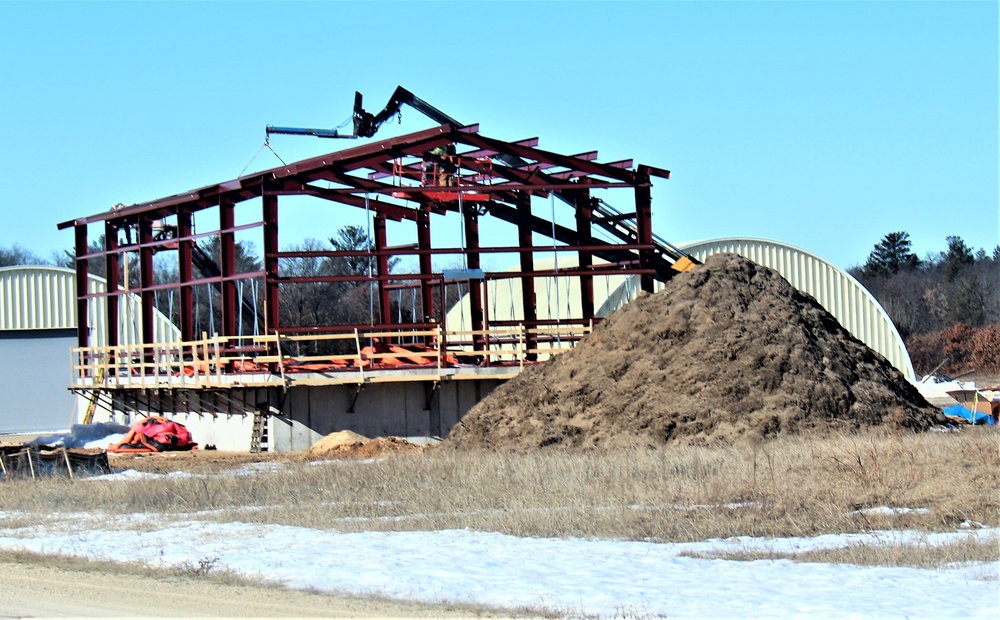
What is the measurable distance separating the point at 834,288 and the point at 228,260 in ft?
88.4

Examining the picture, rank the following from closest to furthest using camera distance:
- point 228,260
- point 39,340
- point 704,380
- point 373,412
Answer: point 704,380 < point 373,412 < point 228,260 < point 39,340

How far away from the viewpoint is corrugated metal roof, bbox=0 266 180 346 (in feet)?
163

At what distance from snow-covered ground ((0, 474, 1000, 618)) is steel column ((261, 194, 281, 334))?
56.3ft

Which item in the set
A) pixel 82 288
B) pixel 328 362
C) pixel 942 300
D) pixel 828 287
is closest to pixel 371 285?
pixel 328 362

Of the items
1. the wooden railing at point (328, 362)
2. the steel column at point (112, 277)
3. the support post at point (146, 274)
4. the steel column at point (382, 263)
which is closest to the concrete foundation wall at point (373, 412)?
the wooden railing at point (328, 362)

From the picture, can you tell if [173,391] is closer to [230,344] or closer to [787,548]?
[230,344]

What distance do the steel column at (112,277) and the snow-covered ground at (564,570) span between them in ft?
87.7

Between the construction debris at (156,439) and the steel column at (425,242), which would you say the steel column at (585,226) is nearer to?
the steel column at (425,242)

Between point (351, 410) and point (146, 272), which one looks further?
point (146, 272)

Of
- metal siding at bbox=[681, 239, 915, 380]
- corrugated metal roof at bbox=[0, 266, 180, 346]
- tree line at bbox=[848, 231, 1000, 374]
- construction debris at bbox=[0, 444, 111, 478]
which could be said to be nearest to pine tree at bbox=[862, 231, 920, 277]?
tree line at bbox=[848, 231, 1000, 374]

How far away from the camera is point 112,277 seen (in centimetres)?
4212

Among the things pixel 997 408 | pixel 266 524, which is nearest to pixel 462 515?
pixel 266 524

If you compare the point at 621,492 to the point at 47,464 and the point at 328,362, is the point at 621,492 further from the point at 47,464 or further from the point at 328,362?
the point at 328,362

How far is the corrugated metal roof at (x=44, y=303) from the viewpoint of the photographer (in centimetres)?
4969
